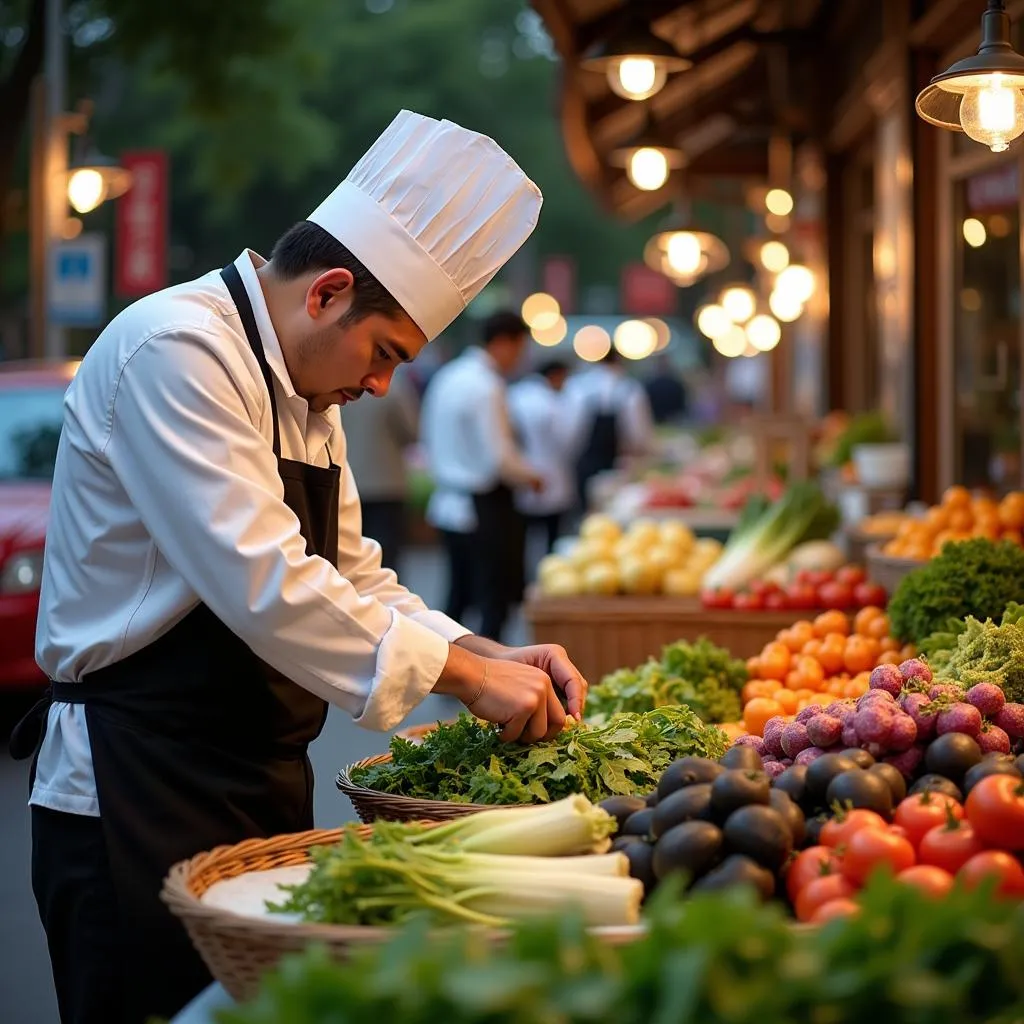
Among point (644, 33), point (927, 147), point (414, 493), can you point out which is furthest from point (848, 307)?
point (414, 493)

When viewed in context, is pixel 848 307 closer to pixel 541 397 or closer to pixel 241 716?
pixel 541 397

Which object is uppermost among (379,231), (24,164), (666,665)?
(24,164)

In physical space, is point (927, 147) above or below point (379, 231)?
above

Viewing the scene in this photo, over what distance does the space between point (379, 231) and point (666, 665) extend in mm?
2343

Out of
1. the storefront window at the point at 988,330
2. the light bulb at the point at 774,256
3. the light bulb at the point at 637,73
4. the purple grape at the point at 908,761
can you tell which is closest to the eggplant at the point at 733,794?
the purple grape at the point at 908,761

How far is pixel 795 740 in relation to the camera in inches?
121

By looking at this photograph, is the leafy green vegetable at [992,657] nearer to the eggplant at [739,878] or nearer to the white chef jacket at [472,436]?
the eggplant at [739,878]

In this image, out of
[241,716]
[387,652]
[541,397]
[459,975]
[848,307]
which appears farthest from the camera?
[541,397]

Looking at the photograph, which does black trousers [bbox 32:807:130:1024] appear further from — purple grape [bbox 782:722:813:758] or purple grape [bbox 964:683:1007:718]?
purple grape [bbox 964:683:1007:718]

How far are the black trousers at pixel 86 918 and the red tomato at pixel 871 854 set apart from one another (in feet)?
4.31

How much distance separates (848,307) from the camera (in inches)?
545

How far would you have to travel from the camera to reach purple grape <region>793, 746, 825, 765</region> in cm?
296

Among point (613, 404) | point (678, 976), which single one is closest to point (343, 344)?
point (678, 976)

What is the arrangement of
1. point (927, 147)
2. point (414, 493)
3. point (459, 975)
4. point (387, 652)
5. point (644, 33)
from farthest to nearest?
point (414, 493)
point (927, 147)
point (644, 33)
point (387, 652)
point (459, 975)
